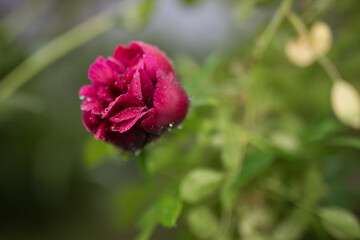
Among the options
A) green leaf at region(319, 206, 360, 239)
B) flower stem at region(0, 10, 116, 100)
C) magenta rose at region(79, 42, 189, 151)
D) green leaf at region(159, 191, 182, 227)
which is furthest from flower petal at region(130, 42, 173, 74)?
flower stem at region(0, 10, 116, 100)

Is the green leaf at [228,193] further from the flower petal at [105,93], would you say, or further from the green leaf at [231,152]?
the flower petal at [105,93]

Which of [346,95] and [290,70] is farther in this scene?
[290,70]

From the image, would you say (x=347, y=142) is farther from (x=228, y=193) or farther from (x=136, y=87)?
(x=136, y=87)

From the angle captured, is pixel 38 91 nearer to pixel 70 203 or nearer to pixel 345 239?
pixel 70 203

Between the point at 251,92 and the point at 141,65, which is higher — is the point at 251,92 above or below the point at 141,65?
below

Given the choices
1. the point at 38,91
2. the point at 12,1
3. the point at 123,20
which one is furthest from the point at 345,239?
the point at 12,1

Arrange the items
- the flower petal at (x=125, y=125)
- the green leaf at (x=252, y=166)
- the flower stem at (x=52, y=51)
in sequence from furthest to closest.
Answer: the flower stem at (x=52, y=51), the green leaf at (x=252, y=166), the flower petal at (x=125, y=125)

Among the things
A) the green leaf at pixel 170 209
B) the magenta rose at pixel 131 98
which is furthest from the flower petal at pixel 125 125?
the green leaf at pixel 170 209
